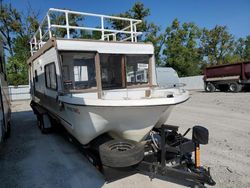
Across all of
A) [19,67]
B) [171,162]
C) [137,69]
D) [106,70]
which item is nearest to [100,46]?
[106,70]

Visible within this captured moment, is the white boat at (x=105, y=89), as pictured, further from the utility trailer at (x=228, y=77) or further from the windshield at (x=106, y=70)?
the utility trailer at (x=228, y=77)

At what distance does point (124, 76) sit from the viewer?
4852 mm

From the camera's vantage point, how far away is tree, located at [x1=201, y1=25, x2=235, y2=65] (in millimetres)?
34312

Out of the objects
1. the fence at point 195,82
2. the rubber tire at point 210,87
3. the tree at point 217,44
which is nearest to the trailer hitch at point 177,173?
the rubber tire at point 210,87

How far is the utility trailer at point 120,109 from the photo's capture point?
10.4ft

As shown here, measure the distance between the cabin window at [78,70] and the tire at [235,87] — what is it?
1499cm

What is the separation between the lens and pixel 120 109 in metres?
3.31

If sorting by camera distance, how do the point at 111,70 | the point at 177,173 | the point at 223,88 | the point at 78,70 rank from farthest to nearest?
the point at 223,88
the point at 111,70
the point at 78,70
the point at 177,173

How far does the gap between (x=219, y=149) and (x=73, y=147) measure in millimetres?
3376

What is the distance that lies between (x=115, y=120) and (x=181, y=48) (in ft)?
87.1

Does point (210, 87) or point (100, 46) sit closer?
point (100, 46)

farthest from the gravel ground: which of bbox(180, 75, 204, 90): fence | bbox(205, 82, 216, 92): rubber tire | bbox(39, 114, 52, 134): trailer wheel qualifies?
bbox(180, 75, 204, 90): fence

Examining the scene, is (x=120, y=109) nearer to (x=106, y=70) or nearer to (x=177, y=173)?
(x=177, y=173)

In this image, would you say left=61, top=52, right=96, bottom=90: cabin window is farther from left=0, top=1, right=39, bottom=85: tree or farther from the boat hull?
left=0, top=1, right=39, bottom=85: tree
